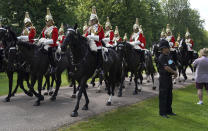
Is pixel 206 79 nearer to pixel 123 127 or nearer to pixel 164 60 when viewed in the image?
pixel 164 60

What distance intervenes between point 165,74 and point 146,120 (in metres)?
1.50

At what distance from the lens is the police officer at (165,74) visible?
23.7ft

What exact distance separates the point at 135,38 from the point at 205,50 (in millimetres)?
4638

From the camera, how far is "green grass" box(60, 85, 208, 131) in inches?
254

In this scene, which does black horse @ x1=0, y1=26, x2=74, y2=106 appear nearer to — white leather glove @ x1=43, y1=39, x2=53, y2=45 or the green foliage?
white leather glove @ x1=43, y1=39, x2=53, y2=45

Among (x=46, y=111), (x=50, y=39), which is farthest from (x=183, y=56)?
(x=46, y=111)

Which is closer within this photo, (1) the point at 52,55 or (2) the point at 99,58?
(2) the point at 99,58

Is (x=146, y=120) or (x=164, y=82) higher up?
(x=164, y=82)

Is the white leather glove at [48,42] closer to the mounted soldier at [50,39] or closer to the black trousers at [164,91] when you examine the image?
the mounted soldier at [50,39]

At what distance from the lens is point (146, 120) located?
23.7 feet

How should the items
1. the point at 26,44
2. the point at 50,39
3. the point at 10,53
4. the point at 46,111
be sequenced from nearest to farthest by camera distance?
1. the point at 46,111
2. the point at 26,44
3. the point at 10,53
4. the point at 50,39

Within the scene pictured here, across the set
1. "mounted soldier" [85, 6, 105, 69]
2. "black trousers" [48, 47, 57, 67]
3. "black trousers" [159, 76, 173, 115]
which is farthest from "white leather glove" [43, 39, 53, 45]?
"black trousers" [159, 76, 173, 115]

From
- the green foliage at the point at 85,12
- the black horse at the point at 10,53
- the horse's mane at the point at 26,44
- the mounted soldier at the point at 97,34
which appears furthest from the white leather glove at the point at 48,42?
the green foliage at the point at 85,12

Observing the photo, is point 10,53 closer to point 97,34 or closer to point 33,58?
point 33,58
